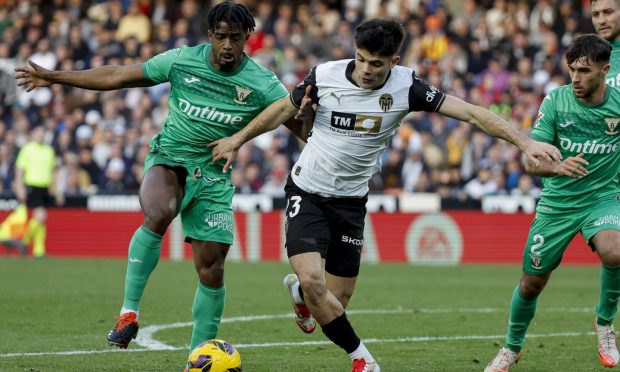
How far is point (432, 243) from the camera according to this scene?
71.9 ft

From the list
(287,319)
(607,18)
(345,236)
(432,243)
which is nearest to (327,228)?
(345,236)

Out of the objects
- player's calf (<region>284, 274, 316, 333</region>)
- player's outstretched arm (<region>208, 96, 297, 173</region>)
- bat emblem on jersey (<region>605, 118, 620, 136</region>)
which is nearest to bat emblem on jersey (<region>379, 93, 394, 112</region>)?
player's outstretched arm (<region>208, 96, 297, 173</region>)

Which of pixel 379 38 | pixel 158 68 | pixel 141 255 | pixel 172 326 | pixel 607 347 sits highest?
pixel 379 38

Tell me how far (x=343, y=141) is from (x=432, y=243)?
13.5 meters

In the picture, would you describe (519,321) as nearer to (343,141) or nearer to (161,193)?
(343,141)

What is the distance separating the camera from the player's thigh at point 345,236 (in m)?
8.85

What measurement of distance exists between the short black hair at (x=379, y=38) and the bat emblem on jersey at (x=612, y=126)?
192 centimetres

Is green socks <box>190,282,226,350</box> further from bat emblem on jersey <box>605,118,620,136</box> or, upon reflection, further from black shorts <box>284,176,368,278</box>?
bat emblem on jersey <box>605,118,620,136</box>

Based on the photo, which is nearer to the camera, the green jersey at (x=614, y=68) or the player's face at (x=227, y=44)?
the player's face at (x=227, y=44)

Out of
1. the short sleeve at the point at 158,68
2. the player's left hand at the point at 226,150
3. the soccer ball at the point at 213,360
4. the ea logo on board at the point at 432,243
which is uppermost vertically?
the short sleeve at the point at 158,68

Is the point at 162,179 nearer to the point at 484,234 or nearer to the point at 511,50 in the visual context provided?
the point at 484,234

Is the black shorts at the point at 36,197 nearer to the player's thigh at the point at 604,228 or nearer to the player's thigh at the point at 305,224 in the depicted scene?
the player's thigh at the point at 305,224

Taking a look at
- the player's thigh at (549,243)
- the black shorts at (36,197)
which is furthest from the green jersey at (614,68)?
the black shorts at (36,197)

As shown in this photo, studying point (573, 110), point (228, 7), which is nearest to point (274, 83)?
point (228, 7)
